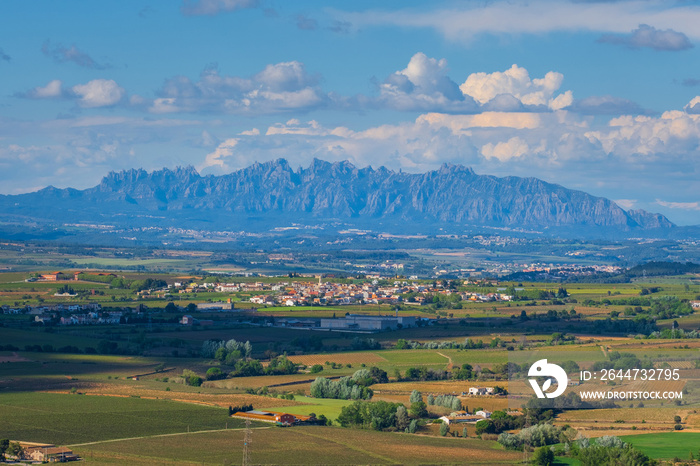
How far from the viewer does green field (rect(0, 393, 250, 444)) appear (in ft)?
139

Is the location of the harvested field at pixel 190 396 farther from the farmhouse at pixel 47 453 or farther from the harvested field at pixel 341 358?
the harvested field at pixel 341 358

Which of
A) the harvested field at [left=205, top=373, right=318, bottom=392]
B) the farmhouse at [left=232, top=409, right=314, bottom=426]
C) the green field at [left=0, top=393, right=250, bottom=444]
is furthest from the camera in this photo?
the harvested field at [left=205, top=373, right=318, bottom=392]

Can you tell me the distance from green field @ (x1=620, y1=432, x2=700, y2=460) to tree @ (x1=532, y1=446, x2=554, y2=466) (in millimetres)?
3453

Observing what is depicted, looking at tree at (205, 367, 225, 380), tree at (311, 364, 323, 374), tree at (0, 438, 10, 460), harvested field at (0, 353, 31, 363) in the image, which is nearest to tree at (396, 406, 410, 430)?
tree at (0, 438, 10, 460)

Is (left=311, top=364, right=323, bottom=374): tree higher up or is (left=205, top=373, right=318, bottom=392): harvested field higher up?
(left=311, top=364, right=323, bottom=374): tree

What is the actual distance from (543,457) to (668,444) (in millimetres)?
5557

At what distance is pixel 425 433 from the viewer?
4616 cm

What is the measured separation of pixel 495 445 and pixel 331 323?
167 feet

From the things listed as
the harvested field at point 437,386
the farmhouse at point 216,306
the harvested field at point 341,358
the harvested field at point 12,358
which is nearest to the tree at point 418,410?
the harvested field at point 437,386

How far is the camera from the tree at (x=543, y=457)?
38375 millimetres

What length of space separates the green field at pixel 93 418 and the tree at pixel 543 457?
13.3 metres

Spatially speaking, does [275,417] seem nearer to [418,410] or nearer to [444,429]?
[418,410]

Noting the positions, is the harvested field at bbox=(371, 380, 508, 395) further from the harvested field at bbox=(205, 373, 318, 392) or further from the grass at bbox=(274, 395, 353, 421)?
the harvested field at bbox=(205, 373, 318, 392)

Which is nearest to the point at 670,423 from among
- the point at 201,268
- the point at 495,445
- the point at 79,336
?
the point at 495,445
